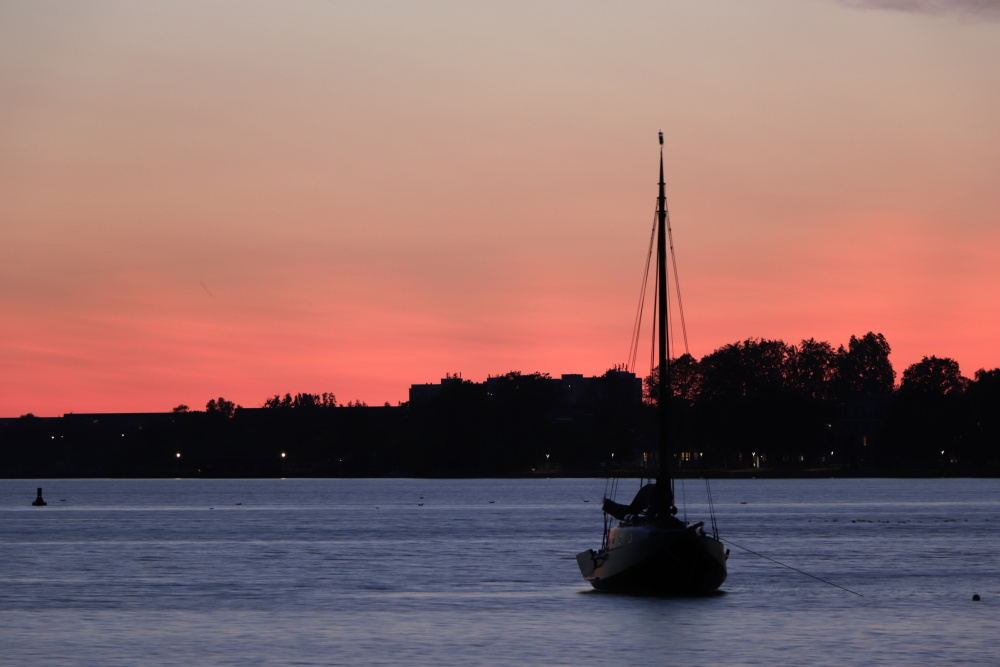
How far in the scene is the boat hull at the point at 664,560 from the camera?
62.1 metres

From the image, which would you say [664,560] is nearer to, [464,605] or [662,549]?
[662,549]

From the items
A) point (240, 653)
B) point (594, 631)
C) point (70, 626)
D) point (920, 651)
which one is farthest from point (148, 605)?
point (920, 651)

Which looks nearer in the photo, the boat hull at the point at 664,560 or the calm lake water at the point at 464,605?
the calm lake water at the point at 464,605

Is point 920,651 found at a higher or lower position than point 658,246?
lower

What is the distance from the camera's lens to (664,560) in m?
62.2

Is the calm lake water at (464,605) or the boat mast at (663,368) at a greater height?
the boat mast at (663,368)

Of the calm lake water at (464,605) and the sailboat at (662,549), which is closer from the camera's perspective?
the calm lake water at (464,605)

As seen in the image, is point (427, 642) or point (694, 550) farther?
point (694, 550)

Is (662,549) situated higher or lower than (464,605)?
higher

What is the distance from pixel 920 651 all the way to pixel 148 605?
34.8m

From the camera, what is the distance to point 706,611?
61.2 metres

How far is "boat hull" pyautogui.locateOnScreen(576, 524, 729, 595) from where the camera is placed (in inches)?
2445

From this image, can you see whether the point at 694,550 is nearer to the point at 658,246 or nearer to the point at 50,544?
the point at 658,246

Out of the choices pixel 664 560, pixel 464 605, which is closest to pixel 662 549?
pixel 664 560
